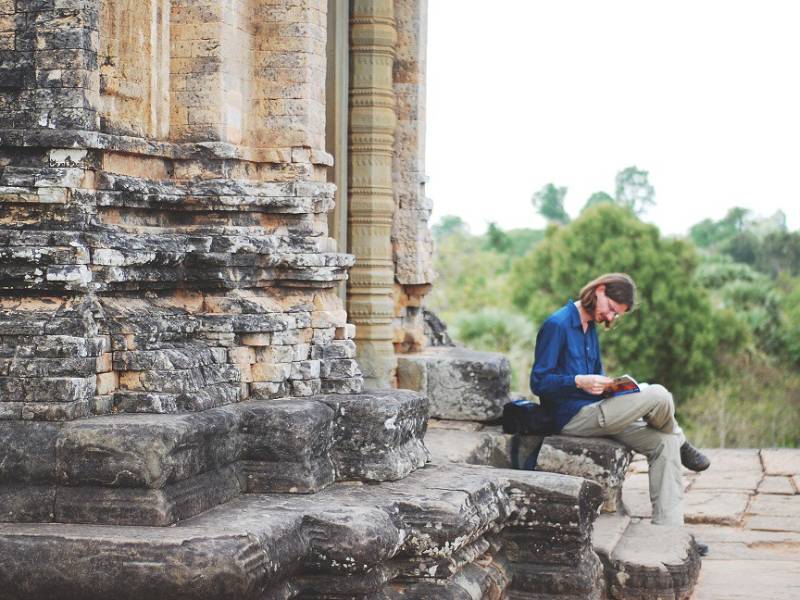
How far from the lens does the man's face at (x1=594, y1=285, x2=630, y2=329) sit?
24.1ft

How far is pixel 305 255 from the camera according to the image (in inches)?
232

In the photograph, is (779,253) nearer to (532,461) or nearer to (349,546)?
(532,461)

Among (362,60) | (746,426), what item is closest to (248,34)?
(362,60)

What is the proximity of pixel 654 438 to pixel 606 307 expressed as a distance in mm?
819

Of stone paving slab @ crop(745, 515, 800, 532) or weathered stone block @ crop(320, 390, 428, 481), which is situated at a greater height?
weathered stone block @ crop(320, 390, 428, 481)

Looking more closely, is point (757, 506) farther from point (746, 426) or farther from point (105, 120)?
point (746, 426)

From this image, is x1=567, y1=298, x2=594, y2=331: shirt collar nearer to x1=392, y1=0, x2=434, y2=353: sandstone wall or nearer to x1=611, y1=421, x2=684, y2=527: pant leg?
x1=611, y1=421, x2=684, y2=527: pant leg

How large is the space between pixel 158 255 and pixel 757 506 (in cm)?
506

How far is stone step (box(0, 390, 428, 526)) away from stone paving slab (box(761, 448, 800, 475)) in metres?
5.13

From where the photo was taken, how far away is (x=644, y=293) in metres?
31.4

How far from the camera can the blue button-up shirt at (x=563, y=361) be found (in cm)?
742

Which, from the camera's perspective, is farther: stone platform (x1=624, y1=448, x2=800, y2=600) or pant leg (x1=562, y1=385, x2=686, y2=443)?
pant leg (x1=562, y1=385, x2=686, y2=443)

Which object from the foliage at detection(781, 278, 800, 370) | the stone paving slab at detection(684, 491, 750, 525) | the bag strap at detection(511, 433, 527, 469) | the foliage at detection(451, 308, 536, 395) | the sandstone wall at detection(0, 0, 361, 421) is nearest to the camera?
the sandstone wall at detection(0, 0, 361, 421)

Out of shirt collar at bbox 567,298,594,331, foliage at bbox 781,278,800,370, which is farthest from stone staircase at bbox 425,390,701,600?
foliage at bbox 781,278,800,370
